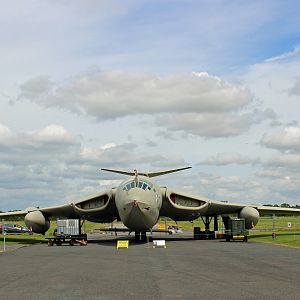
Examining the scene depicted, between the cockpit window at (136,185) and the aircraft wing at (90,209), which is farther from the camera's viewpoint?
the aircraft wing at (90,209)

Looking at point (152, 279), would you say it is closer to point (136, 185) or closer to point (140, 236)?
point (136, 185)

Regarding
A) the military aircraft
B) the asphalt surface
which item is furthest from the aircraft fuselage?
the asphalt surface

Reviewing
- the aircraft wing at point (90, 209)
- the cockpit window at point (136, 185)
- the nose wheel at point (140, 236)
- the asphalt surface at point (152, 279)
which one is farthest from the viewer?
the nose wheel at point (140, 236)

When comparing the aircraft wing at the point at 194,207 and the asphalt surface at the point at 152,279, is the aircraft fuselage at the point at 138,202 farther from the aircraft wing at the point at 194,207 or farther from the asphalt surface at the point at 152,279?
the asphalt surface at the point at 152,279

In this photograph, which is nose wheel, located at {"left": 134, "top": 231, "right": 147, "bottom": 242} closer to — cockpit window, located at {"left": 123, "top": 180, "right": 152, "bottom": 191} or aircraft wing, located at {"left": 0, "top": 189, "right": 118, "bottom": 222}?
aircraft wing, located at {"left": 0, "top": 189, "right": 118, "bottom": 222}

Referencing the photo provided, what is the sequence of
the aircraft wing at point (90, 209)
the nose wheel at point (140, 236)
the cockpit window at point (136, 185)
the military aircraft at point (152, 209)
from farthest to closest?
the nose wheel at point (140, 236) → the aircraft wing at point (90, 209) → the military aircraft at point (152, 209) → the cockpit window at point (136, 185)

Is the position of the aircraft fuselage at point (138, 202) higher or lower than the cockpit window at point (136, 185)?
lower

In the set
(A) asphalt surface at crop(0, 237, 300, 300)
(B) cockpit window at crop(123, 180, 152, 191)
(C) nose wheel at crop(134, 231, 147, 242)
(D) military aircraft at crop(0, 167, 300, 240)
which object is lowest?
(A) asphalt surface at crop(0, 237, 300, 300)

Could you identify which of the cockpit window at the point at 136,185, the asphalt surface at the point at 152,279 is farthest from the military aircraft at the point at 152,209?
the asphalt surface at the point at 152,279

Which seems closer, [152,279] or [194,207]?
[152,279]

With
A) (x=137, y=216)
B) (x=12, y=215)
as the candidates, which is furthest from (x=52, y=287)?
(x=12, y=215)

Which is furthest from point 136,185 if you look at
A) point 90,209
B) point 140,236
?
point 140,236

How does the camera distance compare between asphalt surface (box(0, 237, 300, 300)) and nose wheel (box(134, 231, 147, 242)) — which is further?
nose wheel (box(134, 231, 147, 242))

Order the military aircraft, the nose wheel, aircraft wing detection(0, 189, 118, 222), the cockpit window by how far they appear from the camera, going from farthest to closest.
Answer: the nose wheel
aircraft wing detection(0, 189, 118, 222)
the military aircraft
the cockpit window
